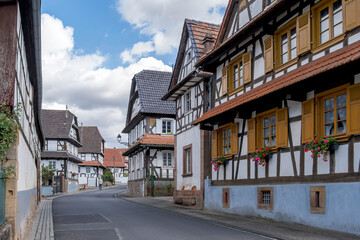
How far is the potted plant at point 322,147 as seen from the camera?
11.5 m

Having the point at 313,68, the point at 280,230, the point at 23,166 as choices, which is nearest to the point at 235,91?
the point at 313,68

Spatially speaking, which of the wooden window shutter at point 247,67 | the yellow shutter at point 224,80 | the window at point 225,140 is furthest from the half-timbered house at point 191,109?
the wooden window shutter at point 247,67

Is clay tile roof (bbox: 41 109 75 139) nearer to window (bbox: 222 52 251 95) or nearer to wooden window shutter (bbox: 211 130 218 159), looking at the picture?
wooden window shutter (bbox: 211 130 218 159)

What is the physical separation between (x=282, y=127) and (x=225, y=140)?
510cm

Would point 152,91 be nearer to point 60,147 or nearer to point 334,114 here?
point 60,147

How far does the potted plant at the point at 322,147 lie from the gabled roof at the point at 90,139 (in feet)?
216

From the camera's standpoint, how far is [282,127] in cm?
1406

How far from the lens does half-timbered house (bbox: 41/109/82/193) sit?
5366 centimetres

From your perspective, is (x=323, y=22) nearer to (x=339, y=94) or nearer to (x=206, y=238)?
(x=339, y=94)

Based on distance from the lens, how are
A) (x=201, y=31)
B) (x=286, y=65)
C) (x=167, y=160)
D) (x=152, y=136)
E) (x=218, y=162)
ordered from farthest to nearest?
(x=152, y=136), (x=167, y=160), (x=201, y=31), (x=218, y=162), (x=286, y=65)

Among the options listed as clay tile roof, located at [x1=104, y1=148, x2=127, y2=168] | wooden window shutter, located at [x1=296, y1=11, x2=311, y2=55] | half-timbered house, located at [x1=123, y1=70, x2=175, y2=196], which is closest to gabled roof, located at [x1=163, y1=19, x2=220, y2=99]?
wooden window shutter, located at [x1=296, y1=11, x2=311, y2=55]

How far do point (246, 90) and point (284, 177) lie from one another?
4216 mm

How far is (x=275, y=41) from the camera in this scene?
49.4 feet

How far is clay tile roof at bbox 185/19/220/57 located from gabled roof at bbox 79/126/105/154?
5308 centimetres
